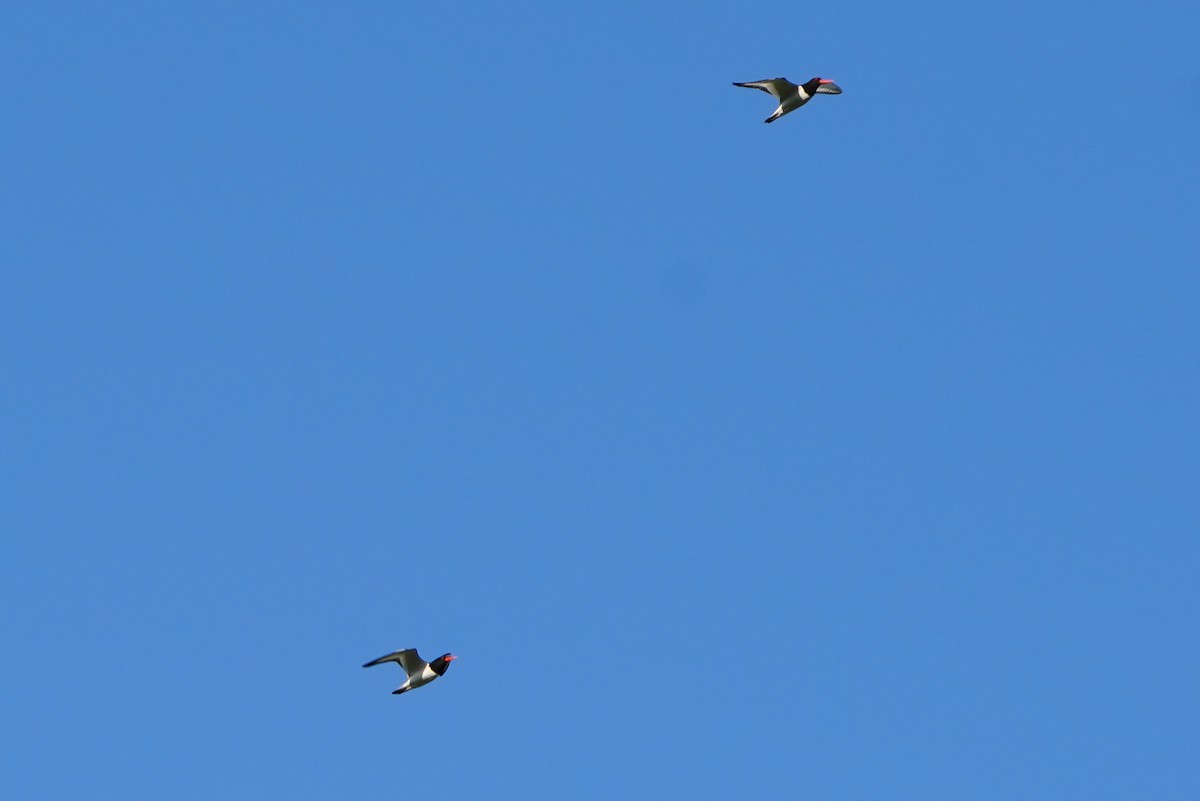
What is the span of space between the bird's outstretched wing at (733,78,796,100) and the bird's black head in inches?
796

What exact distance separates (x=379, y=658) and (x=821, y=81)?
23.1 m

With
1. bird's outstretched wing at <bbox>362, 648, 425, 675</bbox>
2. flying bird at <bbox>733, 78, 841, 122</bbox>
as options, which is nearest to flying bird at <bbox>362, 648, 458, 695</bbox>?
bird's outstretched wing at <bbox>362, 648, 425, 675</bbox>

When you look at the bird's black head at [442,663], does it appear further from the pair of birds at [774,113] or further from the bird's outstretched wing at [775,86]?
the bird's outstretched wing at [775,86]

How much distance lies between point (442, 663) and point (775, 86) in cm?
2110

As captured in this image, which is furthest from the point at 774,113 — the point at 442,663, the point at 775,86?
the point at 442,663

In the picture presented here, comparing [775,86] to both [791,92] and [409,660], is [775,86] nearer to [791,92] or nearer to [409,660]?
[791,92]

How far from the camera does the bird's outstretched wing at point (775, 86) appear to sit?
78125 mm

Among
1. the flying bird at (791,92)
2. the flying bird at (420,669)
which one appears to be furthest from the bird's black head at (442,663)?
the flying bird at (791,92)

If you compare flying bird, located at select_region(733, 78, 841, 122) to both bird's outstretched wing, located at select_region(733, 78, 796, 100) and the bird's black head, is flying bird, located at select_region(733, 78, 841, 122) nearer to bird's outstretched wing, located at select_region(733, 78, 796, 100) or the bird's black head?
bird's outstretched wing, located at select_region(733, 78, 796, 100)

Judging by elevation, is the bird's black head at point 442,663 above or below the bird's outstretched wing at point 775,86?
below

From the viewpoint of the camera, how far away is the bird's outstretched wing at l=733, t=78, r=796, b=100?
78.1 metres

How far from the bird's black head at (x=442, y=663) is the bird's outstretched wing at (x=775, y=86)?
2023 centimetres

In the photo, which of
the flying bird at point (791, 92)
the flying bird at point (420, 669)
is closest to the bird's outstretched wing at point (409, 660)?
the flying bird at point (420, 669)

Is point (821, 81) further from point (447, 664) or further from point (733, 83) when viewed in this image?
point (447, 664)
